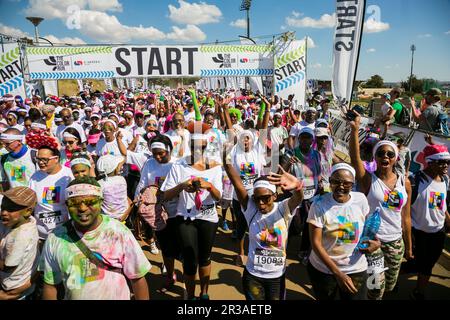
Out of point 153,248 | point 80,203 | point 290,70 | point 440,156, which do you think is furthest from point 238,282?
point 290,70

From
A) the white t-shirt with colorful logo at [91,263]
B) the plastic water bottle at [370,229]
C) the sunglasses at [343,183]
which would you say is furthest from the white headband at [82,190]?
the plastic water bottle at [370,229]

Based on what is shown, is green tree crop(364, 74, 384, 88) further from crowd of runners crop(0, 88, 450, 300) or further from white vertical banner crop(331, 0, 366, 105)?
crowd of runners crop(0, 88, 450, 300)

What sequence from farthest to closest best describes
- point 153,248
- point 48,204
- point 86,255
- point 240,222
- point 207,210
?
point 153,248, point 240,222, point 207,210, point 48,204, point 86,255

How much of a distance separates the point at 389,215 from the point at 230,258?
2.49 metres

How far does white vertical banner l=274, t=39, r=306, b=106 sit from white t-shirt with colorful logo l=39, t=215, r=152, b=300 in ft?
34.4

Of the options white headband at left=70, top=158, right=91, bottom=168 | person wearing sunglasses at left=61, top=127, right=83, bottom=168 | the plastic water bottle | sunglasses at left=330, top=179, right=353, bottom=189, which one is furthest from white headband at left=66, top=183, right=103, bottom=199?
person wearing sunglasses at left=61, top=127, right=83, bottom=168

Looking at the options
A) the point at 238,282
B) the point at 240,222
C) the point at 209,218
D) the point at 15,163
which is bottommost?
the point at 238,282

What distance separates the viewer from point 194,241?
311 centimetres

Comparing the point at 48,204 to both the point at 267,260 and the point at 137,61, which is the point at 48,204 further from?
the point at 137,61

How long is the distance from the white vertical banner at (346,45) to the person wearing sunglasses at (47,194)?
207 inches

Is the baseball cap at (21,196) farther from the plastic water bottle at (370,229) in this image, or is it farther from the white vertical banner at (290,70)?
the white vertical banner at (290,70)

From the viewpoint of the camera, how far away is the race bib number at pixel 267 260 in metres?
2.52

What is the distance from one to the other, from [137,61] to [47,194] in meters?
9.23
